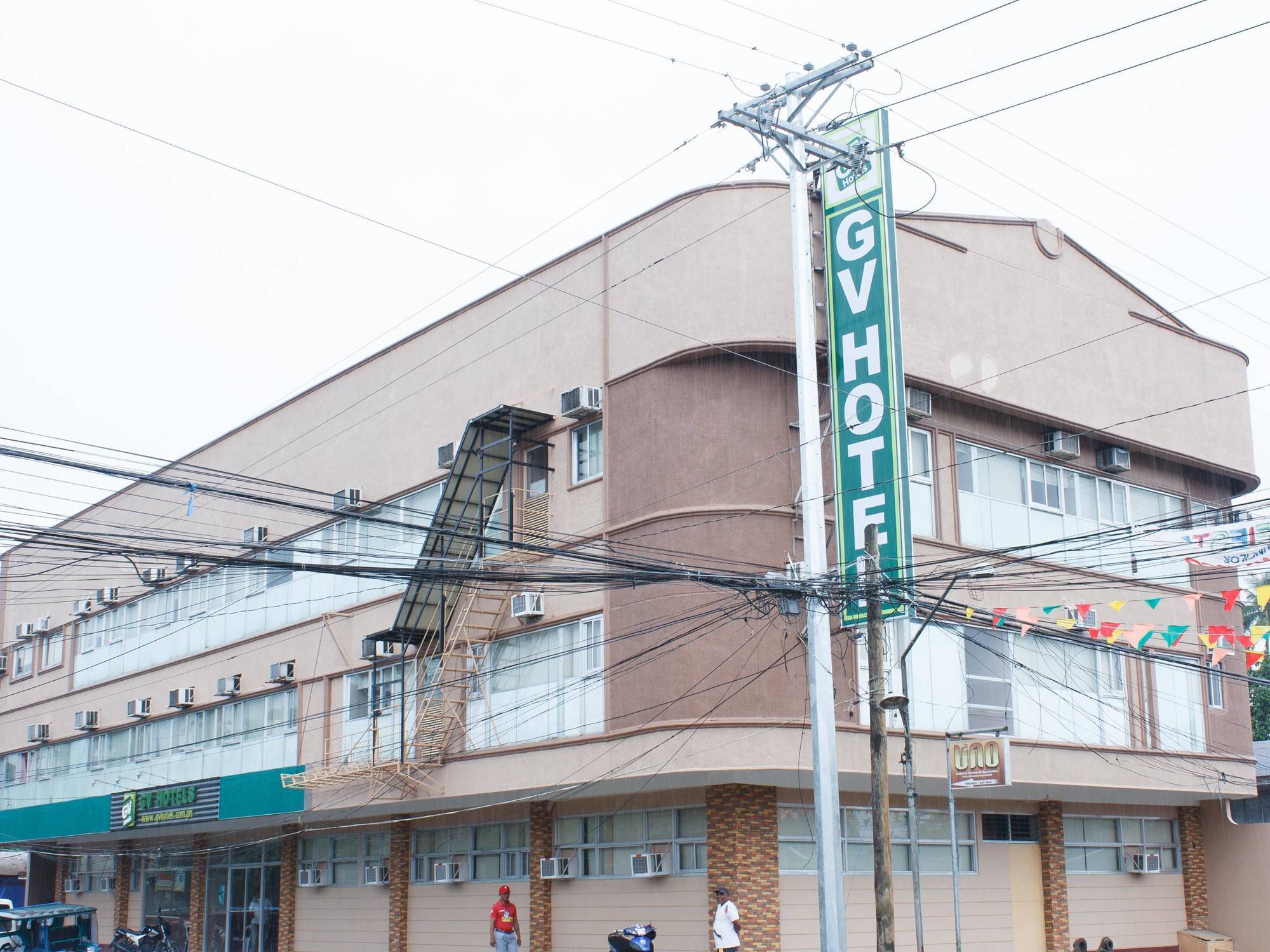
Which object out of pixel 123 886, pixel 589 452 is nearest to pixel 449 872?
pixel 589 452

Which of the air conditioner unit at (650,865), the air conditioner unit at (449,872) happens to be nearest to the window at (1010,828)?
the air conditioner unit at (650,865)

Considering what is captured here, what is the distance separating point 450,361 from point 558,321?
3.63 meters

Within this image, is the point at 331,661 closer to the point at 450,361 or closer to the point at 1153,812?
the point at 450,361

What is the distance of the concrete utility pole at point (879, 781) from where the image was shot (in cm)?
1825

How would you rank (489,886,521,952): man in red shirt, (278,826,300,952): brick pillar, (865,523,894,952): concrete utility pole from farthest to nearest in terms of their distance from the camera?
1. (278,826,300,952): brick pillar
2. (489,886,521,952): man in red shirt
3. (865,523,894,952): concrete utility pole

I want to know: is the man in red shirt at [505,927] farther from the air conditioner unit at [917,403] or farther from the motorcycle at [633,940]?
the air conditioner unit at [917,403]

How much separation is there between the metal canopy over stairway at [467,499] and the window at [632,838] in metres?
4.61

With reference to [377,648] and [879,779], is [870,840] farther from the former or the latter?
[377,648]

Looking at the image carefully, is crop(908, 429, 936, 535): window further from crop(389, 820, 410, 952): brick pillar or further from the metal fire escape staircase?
crop(389, 820, 410, 952): brick pillar

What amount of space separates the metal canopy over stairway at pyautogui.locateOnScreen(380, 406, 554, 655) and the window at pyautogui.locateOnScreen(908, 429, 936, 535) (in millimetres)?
6531

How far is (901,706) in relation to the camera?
789 inches

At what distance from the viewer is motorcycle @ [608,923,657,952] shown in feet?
71.8

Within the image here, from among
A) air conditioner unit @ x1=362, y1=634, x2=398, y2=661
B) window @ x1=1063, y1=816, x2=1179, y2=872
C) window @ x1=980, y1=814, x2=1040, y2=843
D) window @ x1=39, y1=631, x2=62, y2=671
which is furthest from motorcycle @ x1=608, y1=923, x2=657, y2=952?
window @ x1=39, y1=631, x2=62, y2=671

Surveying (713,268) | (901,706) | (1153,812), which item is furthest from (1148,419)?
(901,706)
